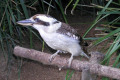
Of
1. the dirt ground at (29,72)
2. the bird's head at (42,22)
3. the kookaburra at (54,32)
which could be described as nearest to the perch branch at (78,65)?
the kookaburra at (54,32)

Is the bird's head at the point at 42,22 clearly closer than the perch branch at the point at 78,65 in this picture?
No

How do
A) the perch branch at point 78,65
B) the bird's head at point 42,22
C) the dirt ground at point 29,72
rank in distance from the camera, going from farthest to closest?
the dirt ground at point 29,72 < the bird's head at point 42,22 < the perch branch at point 78,65

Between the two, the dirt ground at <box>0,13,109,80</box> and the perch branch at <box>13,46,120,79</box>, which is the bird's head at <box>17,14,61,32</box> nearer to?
the perch branch at <box>13,46,120,79</box>

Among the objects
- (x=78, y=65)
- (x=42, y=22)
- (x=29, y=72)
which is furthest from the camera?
(x=29, y=72)

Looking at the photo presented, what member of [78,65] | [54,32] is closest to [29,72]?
[54,32]

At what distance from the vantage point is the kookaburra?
124 centimetres

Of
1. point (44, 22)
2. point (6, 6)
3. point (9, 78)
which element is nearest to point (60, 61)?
point (44, 22)

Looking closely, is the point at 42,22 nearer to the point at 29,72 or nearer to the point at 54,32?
the point at 54,32

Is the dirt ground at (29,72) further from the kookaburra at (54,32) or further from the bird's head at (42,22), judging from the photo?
the bird's head at (42,22)

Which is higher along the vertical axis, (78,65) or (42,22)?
(42,22)

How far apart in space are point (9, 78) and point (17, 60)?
214 millimetres

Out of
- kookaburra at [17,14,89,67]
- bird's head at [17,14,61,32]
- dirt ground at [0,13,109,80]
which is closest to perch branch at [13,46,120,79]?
kookaburra at [17,14,89,67]

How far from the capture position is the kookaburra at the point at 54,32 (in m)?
1.24

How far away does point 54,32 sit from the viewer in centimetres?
129
